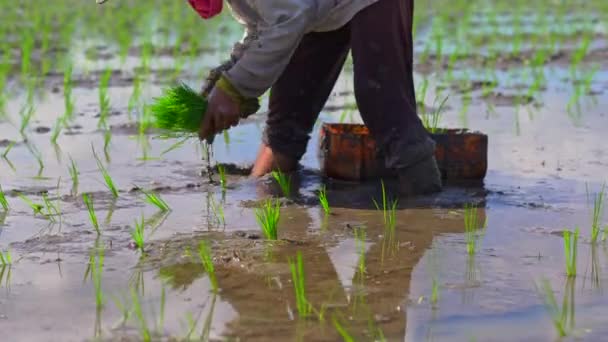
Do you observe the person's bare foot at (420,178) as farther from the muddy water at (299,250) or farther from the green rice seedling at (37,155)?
the green rice seedling at (37,155)

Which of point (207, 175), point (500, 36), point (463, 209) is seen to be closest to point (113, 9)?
point (500, 36)

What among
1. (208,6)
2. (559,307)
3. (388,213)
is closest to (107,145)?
(208,6)

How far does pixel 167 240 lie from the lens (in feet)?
8.93

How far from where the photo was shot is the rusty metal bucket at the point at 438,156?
3459mm

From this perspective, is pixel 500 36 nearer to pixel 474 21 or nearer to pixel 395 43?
pixel 474 21

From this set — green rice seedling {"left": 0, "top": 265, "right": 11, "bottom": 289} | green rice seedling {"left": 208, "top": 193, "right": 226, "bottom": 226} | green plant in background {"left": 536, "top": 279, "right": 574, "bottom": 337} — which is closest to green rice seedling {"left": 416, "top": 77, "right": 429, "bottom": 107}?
green rice seedling {"left": 208, "top": 193, "right": 226, "bottom": 226}

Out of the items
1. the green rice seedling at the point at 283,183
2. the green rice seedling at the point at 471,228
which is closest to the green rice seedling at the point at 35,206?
the green rice seedling at the point at 283,183

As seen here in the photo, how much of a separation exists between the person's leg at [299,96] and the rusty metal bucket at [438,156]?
0.43 feet

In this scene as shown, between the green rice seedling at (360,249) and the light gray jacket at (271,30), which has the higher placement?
the light gray jacket at (271,30)

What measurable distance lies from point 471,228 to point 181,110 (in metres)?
1.00

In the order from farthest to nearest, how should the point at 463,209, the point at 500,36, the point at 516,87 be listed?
the point at 500,36
the point at 516,87
the point at 463,209

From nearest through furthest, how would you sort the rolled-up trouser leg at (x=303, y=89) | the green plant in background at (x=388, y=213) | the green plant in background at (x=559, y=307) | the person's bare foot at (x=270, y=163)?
the green plant in background at (x=559, y=307) → the green plant in background at (x=388, y=213) → the rolled-up trouser leg at (x=303, y=89) → the person's bare foot at (x=270, y=163)

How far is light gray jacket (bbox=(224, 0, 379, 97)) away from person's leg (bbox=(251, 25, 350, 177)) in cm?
26

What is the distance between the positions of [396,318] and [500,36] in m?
5.91
